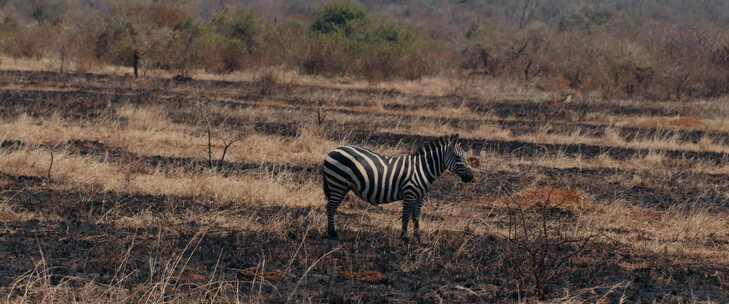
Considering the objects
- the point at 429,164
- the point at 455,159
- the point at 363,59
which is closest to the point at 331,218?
the point at 429,164

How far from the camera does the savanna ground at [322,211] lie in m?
7.89

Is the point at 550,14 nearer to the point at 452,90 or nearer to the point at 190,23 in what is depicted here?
the point at 190,23


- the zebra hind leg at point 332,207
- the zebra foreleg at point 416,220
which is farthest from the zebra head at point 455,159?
the zebra hind leg at point 332,207

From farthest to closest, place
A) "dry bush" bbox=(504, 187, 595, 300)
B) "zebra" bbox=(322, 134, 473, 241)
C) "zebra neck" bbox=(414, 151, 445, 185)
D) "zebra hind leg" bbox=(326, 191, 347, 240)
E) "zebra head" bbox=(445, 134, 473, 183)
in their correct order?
"zebra head" bbox=(445, 134, 473, 183), "zebra neck" bbox=(414, 151, 445, 185), "zebra hind leg" bbox=(326, 191, 347, 240), "zebra" bbox=(322, 134, 473, 241), "dry bush" bbox=(504, 187, 595, 300)

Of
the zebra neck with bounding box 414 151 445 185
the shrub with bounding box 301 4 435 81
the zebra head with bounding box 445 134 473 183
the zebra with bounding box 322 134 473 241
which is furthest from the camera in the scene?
the shrub with bounding box 301 4 435 81

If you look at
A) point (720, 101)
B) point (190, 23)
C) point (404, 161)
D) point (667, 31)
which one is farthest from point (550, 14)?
point (404, 161)

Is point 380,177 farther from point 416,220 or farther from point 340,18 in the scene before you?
point 340,18

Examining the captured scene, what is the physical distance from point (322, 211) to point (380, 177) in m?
1.93

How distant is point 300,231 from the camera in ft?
32.2

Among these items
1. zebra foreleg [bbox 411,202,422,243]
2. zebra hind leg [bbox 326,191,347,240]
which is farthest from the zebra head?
zebra hind leg [bbox 326,191,347,240]

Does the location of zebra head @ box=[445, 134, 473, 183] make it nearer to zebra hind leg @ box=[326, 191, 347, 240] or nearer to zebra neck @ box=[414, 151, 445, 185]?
zebra neck @ box=[414, 151, 445, 185]

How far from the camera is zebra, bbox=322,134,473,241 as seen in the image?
9.44 meters

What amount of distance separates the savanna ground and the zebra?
0.36m

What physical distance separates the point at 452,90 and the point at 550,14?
248 ft
